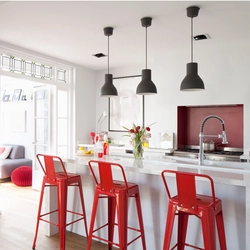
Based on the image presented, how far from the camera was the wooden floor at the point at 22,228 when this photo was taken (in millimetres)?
2826

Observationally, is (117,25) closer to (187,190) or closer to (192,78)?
(192,78)

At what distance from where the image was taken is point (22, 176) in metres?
5.44

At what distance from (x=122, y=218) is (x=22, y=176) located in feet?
12.8

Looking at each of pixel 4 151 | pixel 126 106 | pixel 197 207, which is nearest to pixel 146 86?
pixel 197 207

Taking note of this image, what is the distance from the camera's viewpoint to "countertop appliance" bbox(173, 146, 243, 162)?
3.95 meters

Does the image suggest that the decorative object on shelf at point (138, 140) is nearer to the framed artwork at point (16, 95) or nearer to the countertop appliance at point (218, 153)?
the countertop appliance at point (218, 153)

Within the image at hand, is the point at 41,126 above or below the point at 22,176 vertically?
above

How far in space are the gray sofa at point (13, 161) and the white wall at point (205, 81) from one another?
10.7 ft

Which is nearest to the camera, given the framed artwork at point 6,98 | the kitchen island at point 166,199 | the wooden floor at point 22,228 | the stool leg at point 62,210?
the kitchen island at point 166,199

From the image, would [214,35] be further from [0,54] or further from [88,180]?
[0,54]

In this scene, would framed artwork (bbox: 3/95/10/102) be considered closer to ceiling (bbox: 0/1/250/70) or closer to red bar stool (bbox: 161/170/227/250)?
ceiling (bbox: 0/1/250/70)

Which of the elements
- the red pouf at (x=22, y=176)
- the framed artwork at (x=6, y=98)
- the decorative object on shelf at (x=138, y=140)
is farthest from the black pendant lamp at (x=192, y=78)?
the framed artwork at (x=6, y=98)

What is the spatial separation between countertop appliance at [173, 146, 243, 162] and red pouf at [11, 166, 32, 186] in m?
3.16

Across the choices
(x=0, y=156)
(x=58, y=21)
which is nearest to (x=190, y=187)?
(x=58, y=21)
